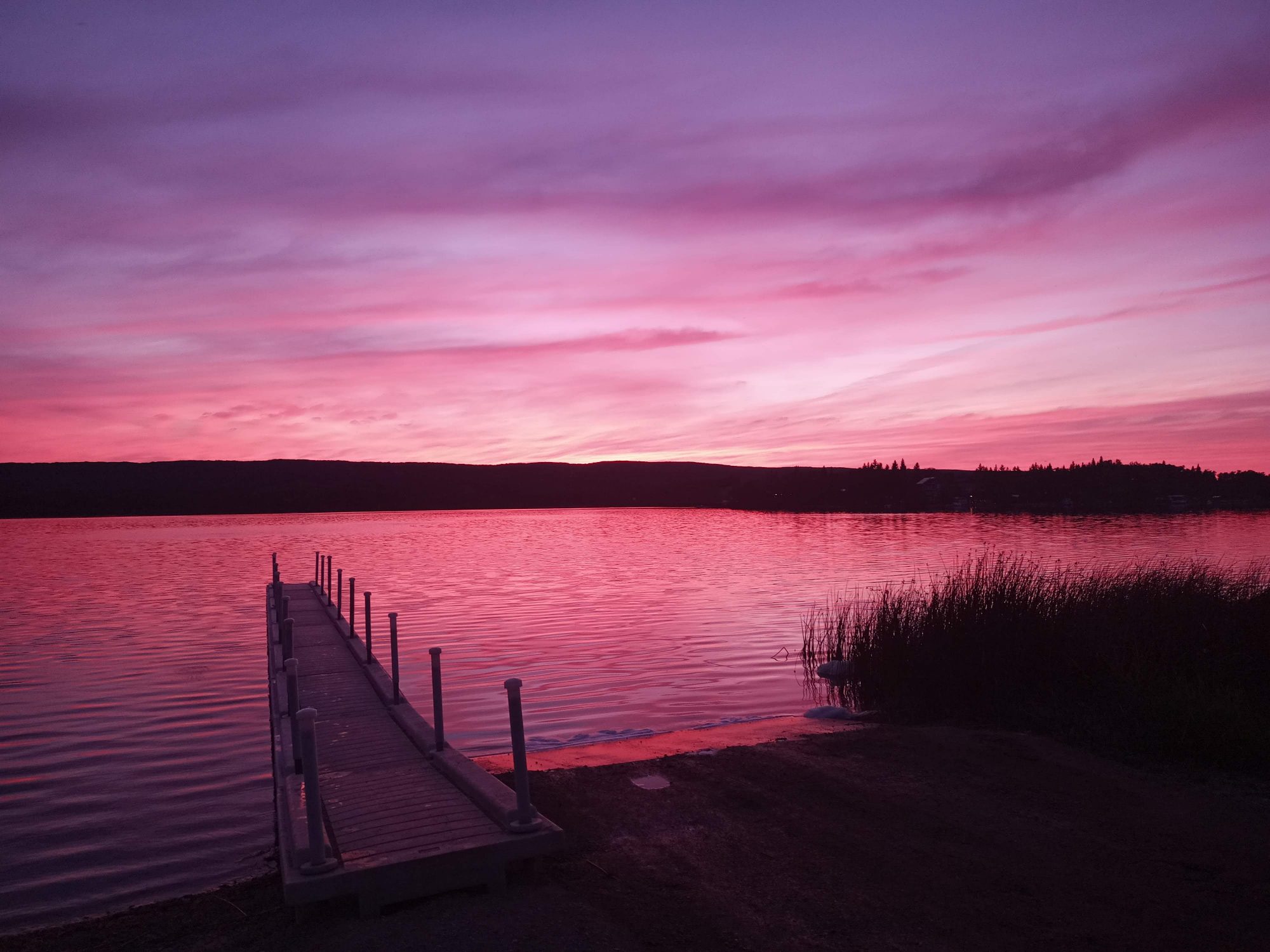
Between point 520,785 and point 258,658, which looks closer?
point 520,785

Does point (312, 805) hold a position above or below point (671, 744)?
above

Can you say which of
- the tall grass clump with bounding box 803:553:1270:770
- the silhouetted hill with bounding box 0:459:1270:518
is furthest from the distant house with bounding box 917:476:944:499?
the tall grass clump with bounding box 803:553:1270:770

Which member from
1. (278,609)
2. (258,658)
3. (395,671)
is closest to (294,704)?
(395,671)

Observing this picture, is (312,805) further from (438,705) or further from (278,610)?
(278,610)

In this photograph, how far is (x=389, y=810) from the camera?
739 centimetres

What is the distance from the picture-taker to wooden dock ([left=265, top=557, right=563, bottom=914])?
602 cm

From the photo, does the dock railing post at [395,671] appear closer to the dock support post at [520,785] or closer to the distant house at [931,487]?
the dock support post at [520,785]

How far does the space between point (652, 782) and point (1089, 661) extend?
7009mm

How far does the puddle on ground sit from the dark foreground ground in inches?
4.4

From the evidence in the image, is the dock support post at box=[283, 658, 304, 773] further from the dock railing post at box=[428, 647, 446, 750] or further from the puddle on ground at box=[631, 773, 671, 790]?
the puddle on ground at box=[631, 773, 671, 790]

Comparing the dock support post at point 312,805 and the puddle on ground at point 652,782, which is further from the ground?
the dock support post at point 312,805

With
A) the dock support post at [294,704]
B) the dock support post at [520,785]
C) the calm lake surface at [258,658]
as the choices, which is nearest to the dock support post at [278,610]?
the calm lake surface at [258,658]

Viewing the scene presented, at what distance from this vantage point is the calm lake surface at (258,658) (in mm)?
9133

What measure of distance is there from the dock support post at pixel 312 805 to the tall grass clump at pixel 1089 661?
27.2ft
